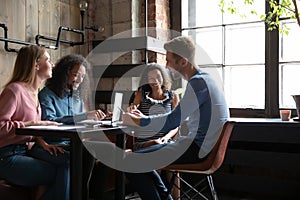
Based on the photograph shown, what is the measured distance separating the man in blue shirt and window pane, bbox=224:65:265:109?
139 centimetres

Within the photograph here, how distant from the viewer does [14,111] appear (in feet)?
7.14

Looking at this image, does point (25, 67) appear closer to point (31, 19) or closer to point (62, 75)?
point (62, 75)

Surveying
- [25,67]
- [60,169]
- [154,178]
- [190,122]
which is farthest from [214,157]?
[25,67]

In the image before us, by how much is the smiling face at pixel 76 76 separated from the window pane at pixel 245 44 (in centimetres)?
158

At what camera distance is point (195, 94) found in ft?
6.84

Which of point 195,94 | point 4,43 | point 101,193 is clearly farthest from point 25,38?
point 195,94

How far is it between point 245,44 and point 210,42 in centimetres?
37

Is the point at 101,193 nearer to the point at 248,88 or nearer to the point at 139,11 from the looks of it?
the point at 248,88

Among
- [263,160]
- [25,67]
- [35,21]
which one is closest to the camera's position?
[25,67]

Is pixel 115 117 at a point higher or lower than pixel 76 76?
lower

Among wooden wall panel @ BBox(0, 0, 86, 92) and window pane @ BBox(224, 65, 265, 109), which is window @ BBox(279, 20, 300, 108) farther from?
wooden wall panel @ BBox(0, 0, 86, 92)

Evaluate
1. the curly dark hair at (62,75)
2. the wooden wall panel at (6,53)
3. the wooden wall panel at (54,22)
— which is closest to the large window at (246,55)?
the wooden wall panel at (54,22)

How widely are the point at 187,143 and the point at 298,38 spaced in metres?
1.75

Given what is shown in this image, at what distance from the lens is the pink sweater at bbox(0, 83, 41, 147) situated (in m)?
2.09
